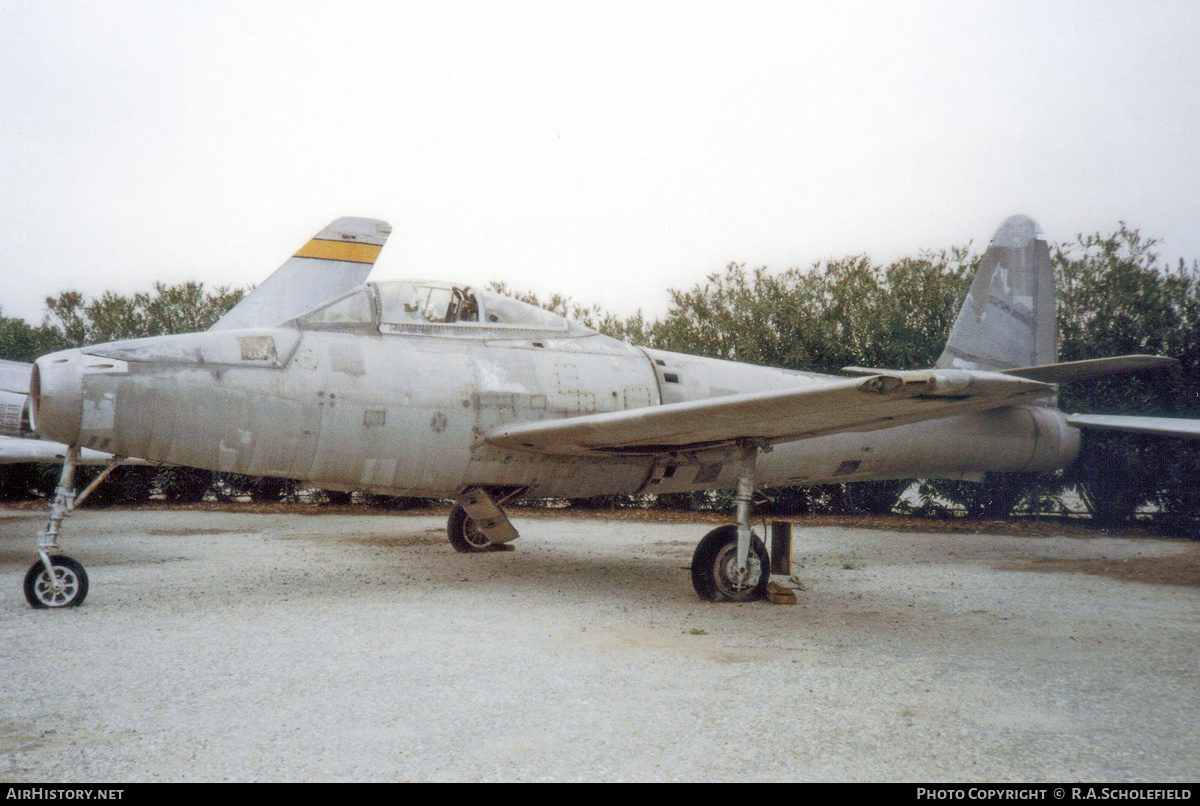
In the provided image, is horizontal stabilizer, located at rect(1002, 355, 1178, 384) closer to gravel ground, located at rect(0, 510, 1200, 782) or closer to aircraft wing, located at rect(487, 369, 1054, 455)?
aircraft wing, located at rect(487, 369, 1054, 455)

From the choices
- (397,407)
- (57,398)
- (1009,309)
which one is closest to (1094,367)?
(1009,309)

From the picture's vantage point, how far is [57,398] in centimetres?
523

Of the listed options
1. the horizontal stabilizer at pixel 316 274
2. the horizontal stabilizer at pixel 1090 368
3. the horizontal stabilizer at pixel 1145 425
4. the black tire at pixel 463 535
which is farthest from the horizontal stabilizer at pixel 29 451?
the horizontal stabilizer at pixel 1145 425

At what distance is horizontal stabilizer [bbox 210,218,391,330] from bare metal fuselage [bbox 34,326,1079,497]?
280 inches

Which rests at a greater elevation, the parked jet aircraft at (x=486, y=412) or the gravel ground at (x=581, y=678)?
the parked jet aircraft at (x=486, y=412)

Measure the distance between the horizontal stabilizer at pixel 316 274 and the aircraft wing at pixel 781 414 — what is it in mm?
7849

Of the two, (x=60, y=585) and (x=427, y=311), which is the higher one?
(x=427, y=311)

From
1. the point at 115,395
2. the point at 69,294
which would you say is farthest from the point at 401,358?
the point at 69,294

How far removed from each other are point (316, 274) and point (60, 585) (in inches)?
330

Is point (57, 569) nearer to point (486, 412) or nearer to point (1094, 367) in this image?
point (486, 412)

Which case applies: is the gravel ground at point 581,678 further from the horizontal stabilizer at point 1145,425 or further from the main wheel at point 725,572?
the horizontal stabilizer at point 1145,425

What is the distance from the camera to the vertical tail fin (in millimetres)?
9828

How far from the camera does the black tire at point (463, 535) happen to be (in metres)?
9.27

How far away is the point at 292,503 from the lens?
680 inches
